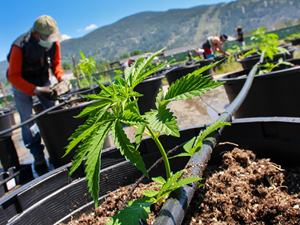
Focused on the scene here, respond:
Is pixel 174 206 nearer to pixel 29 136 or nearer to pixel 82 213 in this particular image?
pixel 82 213

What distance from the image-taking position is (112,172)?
1.20m

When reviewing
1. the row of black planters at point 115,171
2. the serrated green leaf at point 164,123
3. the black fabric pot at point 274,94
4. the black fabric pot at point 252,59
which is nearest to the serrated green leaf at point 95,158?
the serrated green leaf at point 164,123

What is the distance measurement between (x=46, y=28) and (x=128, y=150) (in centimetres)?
280

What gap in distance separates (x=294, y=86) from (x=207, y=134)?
1.70 m

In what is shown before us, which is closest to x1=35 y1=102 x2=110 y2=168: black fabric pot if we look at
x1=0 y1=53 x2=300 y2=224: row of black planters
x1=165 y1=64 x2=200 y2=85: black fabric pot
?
x1=0 y1=53 x2=300 y2=224: row of black planters

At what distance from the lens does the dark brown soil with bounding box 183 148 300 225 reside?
0.83 metres

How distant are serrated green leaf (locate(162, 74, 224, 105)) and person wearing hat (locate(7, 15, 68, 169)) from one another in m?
2.53

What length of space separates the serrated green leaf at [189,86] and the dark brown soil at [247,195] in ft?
1.84

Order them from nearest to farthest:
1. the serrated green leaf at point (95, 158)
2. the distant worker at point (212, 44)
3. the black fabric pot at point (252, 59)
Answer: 1. the serrated green leaf at point (95, 158)
2. the black fabric pot at point (252, 59)
3. the distant worker at point (212, 44)

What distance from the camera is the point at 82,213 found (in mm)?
1135

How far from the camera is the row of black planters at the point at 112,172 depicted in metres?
0.97

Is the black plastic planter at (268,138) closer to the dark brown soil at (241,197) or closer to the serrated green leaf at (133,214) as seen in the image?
the dark brown soil at (241,197)

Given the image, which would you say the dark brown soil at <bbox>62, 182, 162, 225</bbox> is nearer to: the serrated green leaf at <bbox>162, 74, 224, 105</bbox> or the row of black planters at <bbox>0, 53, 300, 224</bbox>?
the row of black planters at <bbox>0, 53, 300, 224</bbox>

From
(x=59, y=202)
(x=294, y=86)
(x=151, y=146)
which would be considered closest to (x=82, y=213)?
(x=59, y=202)
